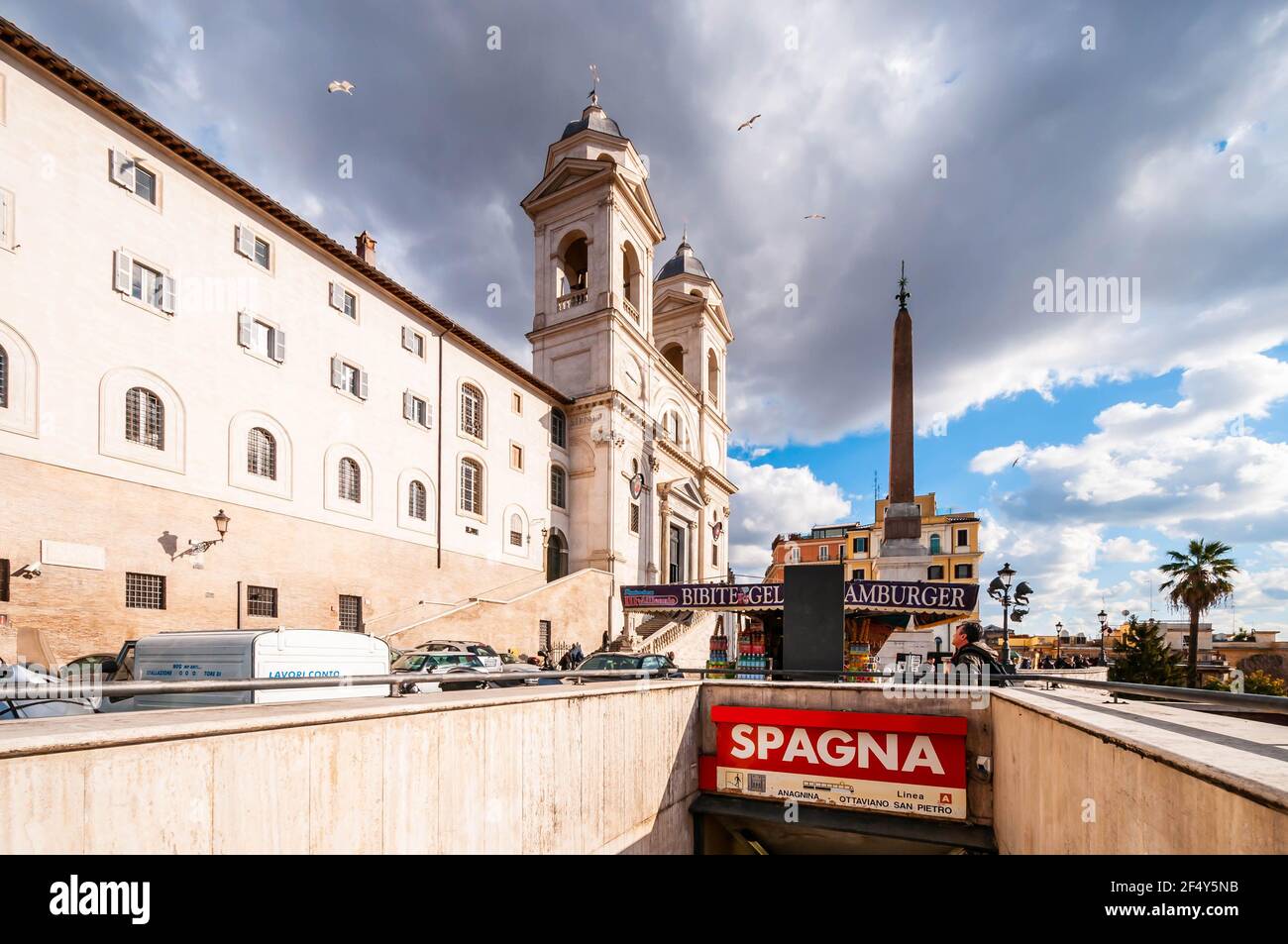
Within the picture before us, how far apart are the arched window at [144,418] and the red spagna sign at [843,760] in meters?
18.6

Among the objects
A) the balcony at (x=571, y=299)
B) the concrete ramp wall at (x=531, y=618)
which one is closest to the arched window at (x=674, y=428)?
the balcony at (x=571, y=299)

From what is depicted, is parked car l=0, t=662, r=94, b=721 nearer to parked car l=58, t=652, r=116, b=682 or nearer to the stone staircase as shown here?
parked car l=58, t=652, r=116, b=682

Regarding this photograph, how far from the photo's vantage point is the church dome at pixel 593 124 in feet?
139

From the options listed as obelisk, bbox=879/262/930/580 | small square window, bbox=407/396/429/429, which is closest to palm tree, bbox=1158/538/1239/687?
obelisk, bbox=879/262/930/580

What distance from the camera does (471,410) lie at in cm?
3222

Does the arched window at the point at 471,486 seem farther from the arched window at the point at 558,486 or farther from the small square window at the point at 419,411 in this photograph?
the arched window at the point at 558,486

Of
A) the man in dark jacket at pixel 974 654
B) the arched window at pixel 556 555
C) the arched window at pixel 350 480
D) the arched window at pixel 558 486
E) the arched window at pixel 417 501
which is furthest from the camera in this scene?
the arched window at pixel 558 486

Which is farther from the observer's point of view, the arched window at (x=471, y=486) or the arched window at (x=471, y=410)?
the arched window at (x=471, y=410)

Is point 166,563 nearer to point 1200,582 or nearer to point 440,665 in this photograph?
point 440,665

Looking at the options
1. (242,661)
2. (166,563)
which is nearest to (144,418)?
(166,563)

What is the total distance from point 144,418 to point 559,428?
908 inches

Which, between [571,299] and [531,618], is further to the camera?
[571,299]
